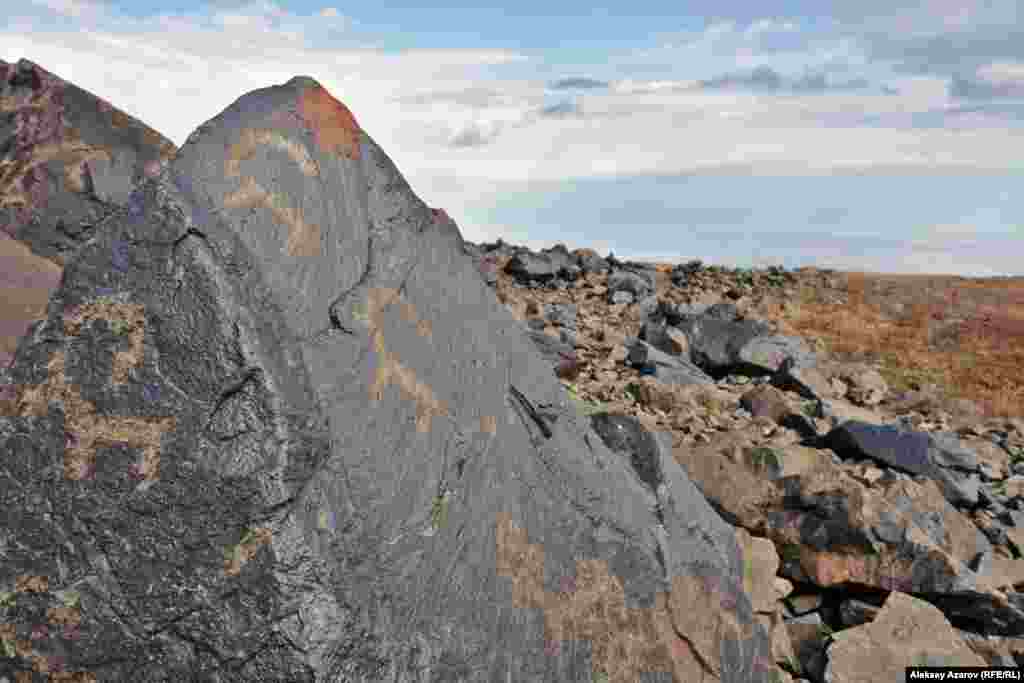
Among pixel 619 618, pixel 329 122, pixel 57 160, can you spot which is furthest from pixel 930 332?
pixel 329 122

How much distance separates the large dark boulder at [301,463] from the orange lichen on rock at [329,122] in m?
0.01

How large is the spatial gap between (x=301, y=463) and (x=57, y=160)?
757 centimetres

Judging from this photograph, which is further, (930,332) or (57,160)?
(930,332)

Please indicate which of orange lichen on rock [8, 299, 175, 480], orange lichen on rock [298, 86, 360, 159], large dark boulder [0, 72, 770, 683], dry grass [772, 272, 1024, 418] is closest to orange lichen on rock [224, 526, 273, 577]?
large dark boulder [0, 72, 770, 683]

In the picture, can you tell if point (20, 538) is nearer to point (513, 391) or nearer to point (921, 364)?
point (513, 391)

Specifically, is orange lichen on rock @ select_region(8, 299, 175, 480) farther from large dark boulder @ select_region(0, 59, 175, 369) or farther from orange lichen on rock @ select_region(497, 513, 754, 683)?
large dark boulder @ select_region(0, 59, 175, 369)

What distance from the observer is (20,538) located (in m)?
3.15

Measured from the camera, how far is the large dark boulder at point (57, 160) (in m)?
8.95

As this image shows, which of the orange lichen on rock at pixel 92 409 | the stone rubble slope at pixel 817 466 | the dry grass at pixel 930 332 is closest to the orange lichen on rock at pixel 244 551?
the orange lichen on rock at pixel 92 409

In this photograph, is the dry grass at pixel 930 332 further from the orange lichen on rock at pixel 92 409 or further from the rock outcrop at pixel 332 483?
the orange lichen on rock at pixel 92 409

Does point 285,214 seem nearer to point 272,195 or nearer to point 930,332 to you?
point 272,195

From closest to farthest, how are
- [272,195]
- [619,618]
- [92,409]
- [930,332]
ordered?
[92,409], [272,195], [619,618], [930,332]

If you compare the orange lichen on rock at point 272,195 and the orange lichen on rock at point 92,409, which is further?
the orange lichen on rock at point 272,195

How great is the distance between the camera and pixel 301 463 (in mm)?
3082
